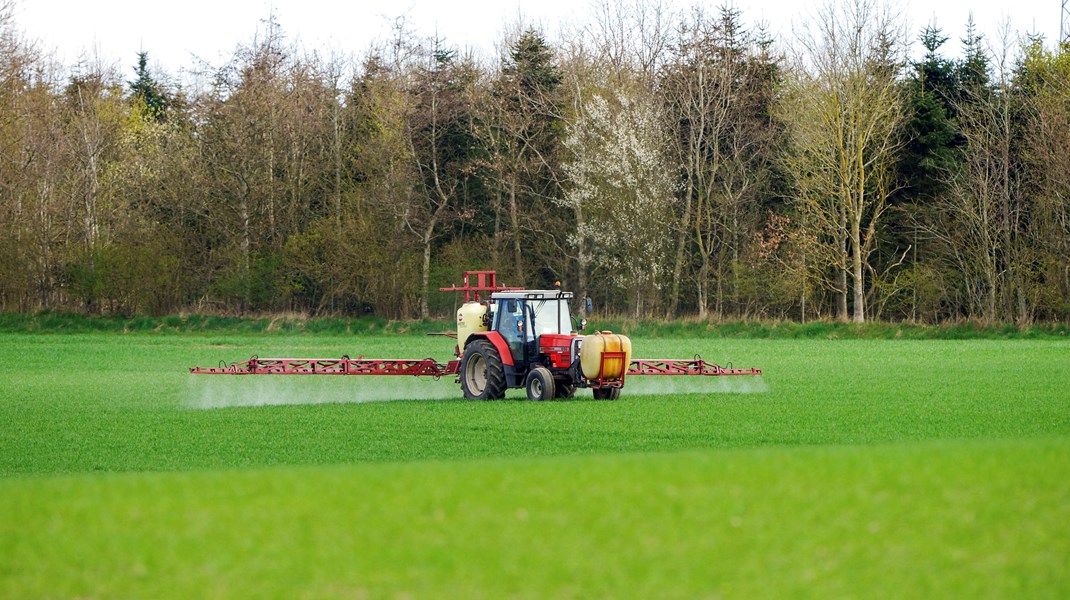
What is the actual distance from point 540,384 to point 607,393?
4.43ft

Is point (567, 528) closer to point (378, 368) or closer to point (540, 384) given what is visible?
point (540, 384)

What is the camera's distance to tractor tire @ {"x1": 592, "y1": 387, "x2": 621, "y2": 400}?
22453mm

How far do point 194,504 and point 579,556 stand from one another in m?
2.54

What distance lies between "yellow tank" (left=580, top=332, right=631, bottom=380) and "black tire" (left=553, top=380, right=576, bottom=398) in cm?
101

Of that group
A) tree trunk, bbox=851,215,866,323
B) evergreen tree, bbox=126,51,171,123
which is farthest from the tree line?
evergreen tree, bbox=126,51,171,123

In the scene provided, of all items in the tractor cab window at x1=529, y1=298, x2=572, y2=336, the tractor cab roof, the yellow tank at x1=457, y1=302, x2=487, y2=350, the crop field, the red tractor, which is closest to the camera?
the crop field

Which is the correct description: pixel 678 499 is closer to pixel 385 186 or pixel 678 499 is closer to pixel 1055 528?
pixel 1055 528

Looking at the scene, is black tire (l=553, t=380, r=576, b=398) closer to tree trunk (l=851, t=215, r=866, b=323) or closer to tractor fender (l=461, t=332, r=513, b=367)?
tractor fender (l=461, t=332, r=513, b=367)

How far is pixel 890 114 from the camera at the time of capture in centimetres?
4841

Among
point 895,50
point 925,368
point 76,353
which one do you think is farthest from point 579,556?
point 895,50

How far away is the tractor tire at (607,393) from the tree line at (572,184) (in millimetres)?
26123

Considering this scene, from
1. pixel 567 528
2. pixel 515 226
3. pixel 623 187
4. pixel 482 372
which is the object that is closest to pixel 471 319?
pixel 482 372

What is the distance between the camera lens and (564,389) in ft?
74.2

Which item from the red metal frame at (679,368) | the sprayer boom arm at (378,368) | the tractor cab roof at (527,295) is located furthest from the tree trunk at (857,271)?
the tractor cab roof at (527,295)
